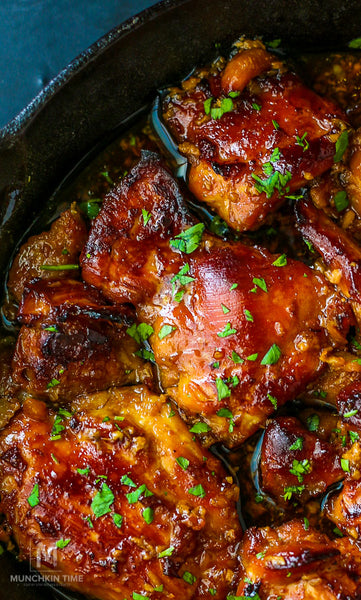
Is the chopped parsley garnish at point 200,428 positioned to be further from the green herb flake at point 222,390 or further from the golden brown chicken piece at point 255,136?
the golden brown chicken piece at point 255,136

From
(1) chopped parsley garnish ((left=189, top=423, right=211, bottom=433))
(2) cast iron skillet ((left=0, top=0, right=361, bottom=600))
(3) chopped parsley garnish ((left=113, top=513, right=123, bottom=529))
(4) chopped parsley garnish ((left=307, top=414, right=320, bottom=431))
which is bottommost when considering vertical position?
(4) chopped parsley garnish ((left=307, top=414, right=320, bottom=431))

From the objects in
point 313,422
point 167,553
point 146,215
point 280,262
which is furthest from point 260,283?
point 167,553

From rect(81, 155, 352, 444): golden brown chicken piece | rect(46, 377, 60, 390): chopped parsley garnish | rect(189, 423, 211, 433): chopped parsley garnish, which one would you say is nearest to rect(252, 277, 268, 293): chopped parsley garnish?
rect(81, 155, 352, 444): golden brown chicken piece

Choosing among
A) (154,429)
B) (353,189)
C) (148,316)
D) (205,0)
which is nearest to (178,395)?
(154,429)

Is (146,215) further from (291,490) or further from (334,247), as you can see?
(291,490)

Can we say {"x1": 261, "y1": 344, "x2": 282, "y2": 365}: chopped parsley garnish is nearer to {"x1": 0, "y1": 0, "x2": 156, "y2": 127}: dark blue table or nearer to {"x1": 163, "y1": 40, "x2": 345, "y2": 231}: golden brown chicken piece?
{"x1": 163, "y1": 40, "x2": 345, "y2": 231}: golden brown chicken piece
